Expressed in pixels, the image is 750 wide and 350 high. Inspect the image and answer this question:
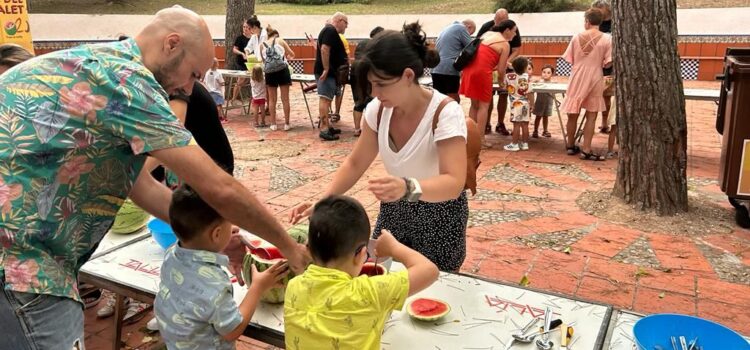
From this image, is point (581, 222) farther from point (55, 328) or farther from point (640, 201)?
point (55, 328)

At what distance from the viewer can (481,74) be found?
7.11 m

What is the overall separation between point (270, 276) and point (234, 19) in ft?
33.5

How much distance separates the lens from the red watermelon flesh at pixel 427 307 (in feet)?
5.92

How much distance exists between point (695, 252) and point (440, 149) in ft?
9.67

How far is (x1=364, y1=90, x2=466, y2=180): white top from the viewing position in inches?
84.4

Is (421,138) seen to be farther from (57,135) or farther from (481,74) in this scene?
(481,74)

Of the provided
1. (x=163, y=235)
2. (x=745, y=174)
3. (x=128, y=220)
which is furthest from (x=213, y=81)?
(x=745, y=174)

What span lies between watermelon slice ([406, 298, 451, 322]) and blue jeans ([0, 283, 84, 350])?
979 mm

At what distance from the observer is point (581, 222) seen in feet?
15.8

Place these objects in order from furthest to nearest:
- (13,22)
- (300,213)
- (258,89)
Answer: (258,89)
(13,22)
(300,213)

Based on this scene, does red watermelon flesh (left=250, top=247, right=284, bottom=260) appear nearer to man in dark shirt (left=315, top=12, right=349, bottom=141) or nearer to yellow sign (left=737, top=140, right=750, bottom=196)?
yellow sign (left=737, top=140, right=750, bottom=196)

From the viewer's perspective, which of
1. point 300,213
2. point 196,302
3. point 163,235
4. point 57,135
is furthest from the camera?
point 163,235

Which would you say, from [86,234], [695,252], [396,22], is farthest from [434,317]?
[396,22]

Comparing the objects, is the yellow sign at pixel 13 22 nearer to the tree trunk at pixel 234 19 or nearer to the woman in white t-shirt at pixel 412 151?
the tree trunk at pixel 234 19
